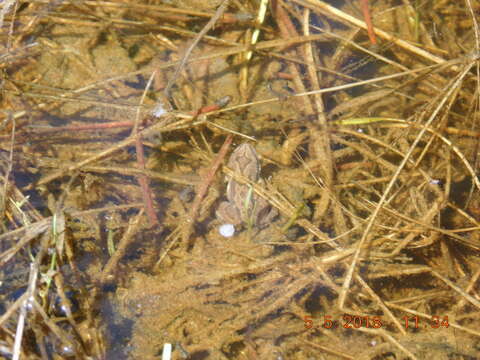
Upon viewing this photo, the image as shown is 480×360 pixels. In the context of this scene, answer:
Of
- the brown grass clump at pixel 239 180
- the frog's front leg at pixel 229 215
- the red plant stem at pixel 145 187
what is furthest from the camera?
the frog's front leg at pixel 229 215

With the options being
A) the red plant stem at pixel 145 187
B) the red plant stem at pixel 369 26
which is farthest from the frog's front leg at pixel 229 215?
the red plant stem at pixel 369 26

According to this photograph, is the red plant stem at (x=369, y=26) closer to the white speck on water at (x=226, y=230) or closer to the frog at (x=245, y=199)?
the frog at (x=245, y=199)

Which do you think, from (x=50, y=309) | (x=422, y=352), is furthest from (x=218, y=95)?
(x=422, y=352)

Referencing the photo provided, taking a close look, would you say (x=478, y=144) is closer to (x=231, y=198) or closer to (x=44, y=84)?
(x=231, y=198)

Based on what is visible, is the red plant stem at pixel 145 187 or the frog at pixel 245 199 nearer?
the red plant stem at pixel 145 187

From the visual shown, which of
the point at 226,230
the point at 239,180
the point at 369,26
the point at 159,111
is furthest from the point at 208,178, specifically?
the point at 369,26
